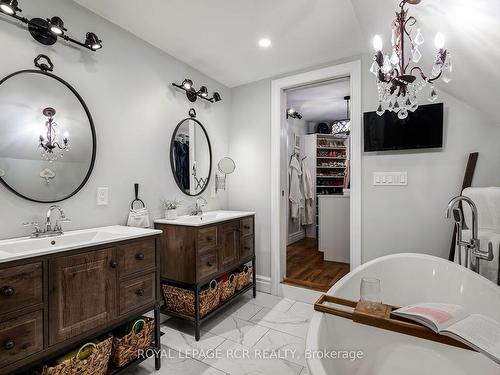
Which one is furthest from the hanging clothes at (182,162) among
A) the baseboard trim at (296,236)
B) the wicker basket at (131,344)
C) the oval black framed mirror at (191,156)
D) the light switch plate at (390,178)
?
the baseboard trim at (296,236)

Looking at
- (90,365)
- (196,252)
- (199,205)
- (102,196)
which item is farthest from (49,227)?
(199,205)

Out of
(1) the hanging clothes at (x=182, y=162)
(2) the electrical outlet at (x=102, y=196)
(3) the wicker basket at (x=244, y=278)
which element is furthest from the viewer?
(3) the wicker basket at (x=244, y=278)

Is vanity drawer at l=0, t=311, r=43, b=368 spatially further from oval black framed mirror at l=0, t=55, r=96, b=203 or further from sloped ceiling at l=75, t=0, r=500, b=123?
sloped ceiling at l=75, t=0, r=500, b=123

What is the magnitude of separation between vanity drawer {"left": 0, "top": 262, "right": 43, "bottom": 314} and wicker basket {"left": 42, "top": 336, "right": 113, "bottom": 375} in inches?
14.8

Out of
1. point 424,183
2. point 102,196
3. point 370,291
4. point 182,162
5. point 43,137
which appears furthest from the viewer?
point 182,162

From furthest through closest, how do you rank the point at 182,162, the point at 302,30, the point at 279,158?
the point at 279,158, the point at 182,162, the point at 302,30

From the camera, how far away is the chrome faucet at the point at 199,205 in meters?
2.74

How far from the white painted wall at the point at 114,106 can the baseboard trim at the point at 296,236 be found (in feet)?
9.37

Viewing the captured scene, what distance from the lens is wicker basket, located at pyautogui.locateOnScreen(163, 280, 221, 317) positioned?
2.20 metres

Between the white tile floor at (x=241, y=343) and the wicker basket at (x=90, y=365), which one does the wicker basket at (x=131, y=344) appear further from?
the white tile floor at (x=241, y=343)

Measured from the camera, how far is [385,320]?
1122 millimetres

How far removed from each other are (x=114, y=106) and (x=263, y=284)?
7.97ft

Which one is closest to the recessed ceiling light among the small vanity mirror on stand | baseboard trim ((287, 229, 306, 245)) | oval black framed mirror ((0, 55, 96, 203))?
the small vanity mirror on stand

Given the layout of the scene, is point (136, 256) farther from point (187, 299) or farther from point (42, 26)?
point (42, 26)
